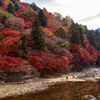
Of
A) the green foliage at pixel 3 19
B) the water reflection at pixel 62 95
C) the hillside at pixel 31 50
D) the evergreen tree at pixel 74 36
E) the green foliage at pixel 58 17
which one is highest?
the green foliage at pixel 58 17

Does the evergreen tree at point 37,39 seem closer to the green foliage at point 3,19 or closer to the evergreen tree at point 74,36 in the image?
the green foliage at point 3,19

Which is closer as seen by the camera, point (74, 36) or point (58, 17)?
point (74, 36)

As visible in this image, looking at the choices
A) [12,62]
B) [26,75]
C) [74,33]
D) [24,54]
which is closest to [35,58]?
[24,54]

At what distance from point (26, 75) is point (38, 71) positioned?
13.2 feet

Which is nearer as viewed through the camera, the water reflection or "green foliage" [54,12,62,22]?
the water reflection

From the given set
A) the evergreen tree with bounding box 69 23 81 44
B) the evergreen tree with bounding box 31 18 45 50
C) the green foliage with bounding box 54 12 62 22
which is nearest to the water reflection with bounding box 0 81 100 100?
the evergreen tree with bounding box 31 18 45 50

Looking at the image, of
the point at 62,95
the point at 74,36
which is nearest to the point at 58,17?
the point at 74,36

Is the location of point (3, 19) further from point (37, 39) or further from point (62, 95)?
point (62, 95)

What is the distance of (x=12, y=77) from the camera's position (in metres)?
20.3

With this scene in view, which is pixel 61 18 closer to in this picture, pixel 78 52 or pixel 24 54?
pixel 78 52

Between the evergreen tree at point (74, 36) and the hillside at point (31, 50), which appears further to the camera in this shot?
the evergreen tree at point (74, 36)

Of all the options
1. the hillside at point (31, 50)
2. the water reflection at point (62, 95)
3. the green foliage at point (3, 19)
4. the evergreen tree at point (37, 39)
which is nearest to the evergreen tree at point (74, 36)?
the hillside at point (31, 50)

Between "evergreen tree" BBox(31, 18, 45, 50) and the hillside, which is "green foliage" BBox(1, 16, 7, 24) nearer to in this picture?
the hillside

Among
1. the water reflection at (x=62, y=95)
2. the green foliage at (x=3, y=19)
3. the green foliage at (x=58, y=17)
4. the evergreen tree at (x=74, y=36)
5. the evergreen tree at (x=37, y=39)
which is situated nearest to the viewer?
the water reflection at (x=62, y=95)
